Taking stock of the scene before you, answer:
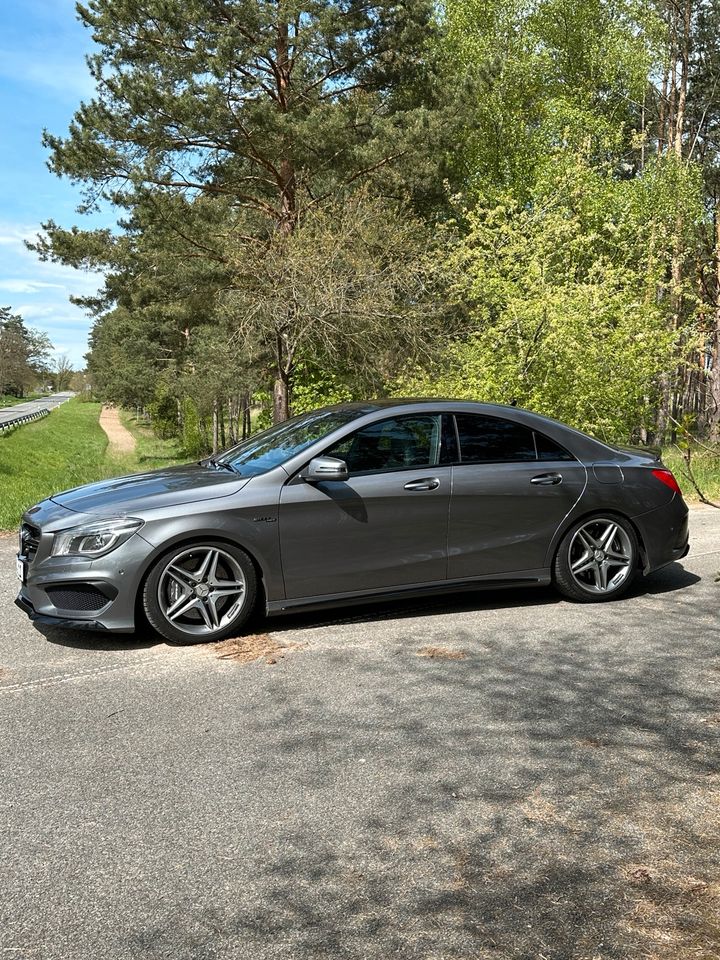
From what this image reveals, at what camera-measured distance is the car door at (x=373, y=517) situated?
18.5 feet

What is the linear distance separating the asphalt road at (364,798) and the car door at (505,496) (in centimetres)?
66

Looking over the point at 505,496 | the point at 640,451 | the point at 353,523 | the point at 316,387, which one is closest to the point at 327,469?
the point at 353,523

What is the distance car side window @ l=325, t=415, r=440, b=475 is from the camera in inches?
233

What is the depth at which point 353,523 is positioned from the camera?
18.7ft

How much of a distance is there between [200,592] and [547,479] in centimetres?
261

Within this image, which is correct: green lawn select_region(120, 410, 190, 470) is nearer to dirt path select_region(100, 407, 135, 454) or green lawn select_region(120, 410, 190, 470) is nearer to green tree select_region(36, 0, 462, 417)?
dirt path select_region(100, 407, 135, 454)

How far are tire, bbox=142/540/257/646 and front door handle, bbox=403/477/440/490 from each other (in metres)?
1.20

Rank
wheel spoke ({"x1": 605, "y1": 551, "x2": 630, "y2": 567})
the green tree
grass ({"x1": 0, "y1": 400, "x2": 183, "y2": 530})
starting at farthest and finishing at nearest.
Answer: grass ({"x1": 0, "y1": 400, "x2": 183, "y2": 530}), the green tree, wheel spoke ({"x1": 605, "y1": 551, "x2": 630, "y2": 567})

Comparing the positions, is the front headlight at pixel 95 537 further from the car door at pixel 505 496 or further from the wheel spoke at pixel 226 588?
→ the car door at pixel 505 496

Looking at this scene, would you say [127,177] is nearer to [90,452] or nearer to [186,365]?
[186,365]

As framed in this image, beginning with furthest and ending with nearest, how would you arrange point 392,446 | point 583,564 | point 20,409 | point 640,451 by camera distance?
point 20,409 → point 640,451 → point 583,564 → point 392,446

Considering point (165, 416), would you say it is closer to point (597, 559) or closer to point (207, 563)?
point (597, 559)

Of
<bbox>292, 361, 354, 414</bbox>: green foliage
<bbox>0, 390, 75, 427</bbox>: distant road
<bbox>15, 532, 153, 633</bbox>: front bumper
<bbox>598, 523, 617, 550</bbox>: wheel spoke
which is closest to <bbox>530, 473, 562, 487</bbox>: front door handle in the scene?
<bbox>598, 523, 617, 550</bbox>: wheel spoke

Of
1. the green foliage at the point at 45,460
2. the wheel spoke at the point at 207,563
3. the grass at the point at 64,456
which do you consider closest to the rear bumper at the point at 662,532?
the wheel spoke at the point at 207,563
